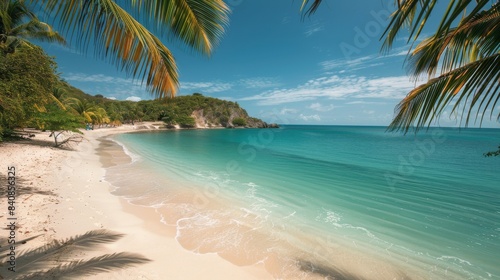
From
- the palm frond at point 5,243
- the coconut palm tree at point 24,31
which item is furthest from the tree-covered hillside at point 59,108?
the palm frond at point 5,243

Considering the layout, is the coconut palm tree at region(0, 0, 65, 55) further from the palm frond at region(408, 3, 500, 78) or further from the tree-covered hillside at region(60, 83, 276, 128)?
the tree-covered hillside at region(60, 83, 276, 128)

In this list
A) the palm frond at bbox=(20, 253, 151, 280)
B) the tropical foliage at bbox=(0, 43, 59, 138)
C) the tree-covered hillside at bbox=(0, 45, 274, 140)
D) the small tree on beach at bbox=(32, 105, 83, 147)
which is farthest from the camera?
the small tree on beach at bbox=(32, 105, 83, 147)

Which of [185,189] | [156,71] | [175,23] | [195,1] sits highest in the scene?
[195,1]

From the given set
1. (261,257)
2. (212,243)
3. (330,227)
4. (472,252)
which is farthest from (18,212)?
(472,252)

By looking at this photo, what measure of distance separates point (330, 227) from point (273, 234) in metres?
1.82

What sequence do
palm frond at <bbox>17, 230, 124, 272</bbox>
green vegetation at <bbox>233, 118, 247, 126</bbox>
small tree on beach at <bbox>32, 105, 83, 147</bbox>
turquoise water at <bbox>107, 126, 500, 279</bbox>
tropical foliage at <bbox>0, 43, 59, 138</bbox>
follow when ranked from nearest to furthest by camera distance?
palm frond at <bbox>17, 230, 124, 272</bbox> → turquoise water at <bbox>107, 126, 500, 279</bbox> → tropical foliage at <bbox>0, 43, 59, 138</bbox> → small tree on beach at <bbox>32, 105, 83, 147</bbox> → green vegetation at <bbox>233, 118, 247, 126</bbox>

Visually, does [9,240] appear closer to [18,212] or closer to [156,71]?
[18,212]

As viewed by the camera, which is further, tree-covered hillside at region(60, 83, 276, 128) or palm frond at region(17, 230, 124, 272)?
tree-covered hillside at region(60, 83, 276, 128)

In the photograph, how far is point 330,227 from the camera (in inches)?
243

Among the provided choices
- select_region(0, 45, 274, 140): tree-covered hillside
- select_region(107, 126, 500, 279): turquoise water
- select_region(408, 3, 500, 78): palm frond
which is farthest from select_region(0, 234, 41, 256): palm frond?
select_region(408, 3, 500, 78): palm frond

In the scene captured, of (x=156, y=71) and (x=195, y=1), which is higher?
(x=195, y=1)

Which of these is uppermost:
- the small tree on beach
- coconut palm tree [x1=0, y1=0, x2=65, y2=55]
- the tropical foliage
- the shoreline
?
coconut palm tree [x1=0, y1=0, x2=65, y2=55]

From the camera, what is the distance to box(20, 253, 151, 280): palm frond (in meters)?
2.99

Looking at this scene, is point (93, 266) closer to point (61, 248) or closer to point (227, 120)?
point (61, 248)
